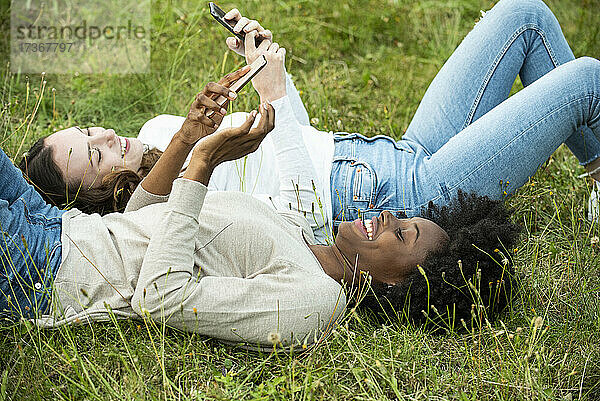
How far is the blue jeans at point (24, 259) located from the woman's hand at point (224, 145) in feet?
1.82

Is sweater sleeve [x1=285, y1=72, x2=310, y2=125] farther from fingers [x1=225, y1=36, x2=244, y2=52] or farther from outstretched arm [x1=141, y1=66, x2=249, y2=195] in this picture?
outstretched arm [x1=141, y1=66, x2=249, y2=195]

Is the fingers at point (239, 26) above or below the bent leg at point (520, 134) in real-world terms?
above

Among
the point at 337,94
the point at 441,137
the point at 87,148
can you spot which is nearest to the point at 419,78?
the point at 337,94

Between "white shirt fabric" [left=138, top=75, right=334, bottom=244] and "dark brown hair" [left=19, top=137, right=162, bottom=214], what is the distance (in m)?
0.28

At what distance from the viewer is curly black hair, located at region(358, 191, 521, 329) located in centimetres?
243

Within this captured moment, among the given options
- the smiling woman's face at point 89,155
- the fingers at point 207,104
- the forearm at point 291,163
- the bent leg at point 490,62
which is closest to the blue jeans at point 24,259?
the smiling woman's face at point 89,155

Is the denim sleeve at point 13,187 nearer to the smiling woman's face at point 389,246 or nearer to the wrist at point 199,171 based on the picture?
the wrist at point 199,171

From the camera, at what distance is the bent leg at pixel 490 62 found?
10.5 feet

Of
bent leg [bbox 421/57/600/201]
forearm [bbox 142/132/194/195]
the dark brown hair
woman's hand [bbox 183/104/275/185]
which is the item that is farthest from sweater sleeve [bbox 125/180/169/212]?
bent leg [bbox 421/57/600/201]

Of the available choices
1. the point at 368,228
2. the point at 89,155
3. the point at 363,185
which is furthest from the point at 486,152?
the point at 89,155

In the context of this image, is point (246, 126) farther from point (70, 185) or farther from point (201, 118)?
point (70, 185)

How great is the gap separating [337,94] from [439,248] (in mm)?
2113

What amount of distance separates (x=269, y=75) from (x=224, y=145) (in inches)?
26.2

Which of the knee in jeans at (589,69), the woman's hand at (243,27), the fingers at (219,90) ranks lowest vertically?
the fingers at (219,90)
